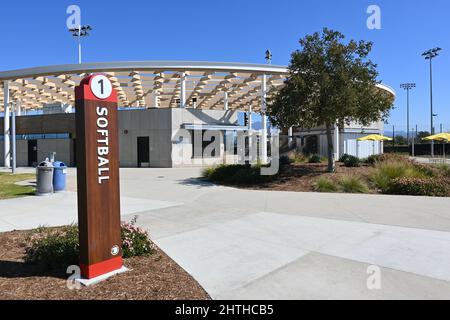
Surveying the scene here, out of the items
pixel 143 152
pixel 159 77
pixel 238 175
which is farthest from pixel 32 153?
pixel 238 175

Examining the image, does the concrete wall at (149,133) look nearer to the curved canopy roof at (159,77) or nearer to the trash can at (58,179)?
the curved canopy roof at (159,77)

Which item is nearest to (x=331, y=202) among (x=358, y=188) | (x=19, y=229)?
(x=358, y=188)

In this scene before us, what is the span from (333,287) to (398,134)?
262ft

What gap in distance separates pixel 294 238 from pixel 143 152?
73.1ft

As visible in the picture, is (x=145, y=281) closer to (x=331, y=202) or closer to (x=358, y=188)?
(x=331, y=202)

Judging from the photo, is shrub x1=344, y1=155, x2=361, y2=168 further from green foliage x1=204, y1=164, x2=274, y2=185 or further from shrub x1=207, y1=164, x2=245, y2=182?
shrub x1=207, y1=164, x2=245, y2=182

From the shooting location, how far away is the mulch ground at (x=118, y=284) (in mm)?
3930

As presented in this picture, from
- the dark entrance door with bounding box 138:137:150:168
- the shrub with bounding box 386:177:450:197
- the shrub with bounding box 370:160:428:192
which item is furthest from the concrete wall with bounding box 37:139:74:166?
the shrub with bounding box 386:177:450:197

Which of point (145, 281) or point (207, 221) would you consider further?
point (207, 221)

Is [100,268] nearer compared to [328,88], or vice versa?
[100,268]

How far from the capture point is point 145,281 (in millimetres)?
4348

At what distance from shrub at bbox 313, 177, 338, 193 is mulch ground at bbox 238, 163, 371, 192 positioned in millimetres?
262

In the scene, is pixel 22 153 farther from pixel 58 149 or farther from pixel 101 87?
pixel 101 87

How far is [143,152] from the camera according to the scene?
27.2 meters
